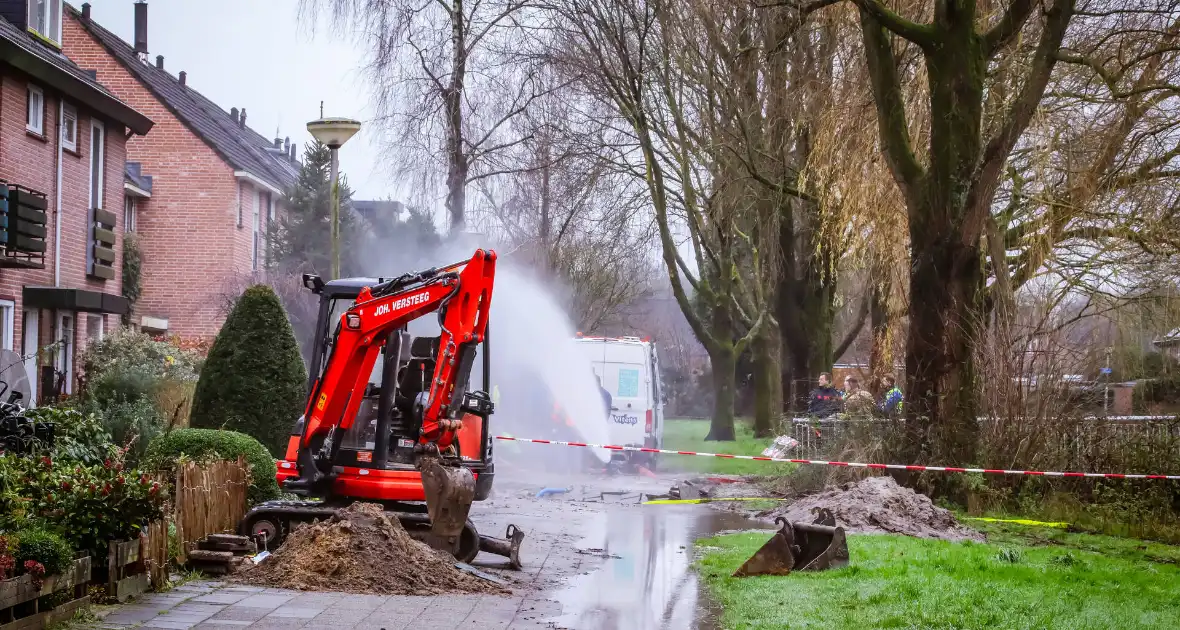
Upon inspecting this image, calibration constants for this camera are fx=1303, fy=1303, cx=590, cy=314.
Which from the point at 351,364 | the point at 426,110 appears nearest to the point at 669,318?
the point at 426,110

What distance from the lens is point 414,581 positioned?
400 inches

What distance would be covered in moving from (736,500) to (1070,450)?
497cm

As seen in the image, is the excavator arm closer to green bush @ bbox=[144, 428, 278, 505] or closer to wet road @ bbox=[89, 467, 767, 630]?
green bush @ bbox=[144, 428, 278, 505]

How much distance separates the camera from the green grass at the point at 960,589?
8664mm

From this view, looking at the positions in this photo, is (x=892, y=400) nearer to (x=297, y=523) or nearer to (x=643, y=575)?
(x=643, y=575)

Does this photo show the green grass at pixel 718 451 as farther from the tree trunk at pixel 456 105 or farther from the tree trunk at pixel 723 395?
the tree trunk at pixel 456 105

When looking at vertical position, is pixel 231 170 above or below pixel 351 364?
above

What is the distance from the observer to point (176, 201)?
36.9 meters

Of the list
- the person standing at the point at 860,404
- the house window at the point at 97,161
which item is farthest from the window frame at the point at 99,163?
the person standing at the point at 860,404

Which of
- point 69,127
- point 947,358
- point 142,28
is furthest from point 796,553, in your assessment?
point 142,28

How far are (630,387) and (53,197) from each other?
1104cm

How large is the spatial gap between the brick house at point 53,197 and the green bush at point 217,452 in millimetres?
8166

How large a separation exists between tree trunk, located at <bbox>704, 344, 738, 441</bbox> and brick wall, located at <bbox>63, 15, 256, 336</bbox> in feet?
44.6

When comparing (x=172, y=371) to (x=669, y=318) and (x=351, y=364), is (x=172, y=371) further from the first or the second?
(x=669, y=318)
